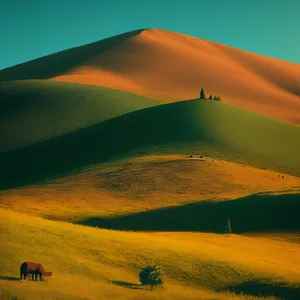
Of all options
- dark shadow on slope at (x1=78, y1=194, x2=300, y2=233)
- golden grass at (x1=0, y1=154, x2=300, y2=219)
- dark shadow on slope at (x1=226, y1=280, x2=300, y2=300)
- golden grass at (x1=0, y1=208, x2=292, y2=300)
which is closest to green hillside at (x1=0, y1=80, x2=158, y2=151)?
golden grass at (x1=0, y1=154, x2=300, y2=219)

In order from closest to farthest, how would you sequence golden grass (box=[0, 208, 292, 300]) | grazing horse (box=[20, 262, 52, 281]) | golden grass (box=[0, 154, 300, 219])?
1. golden grass (box=[0, 208, 292, 300])
2. grazing horse (box=[20, 262, 52, 281])
3. golden grass (box=[0, 154, 300, 219])

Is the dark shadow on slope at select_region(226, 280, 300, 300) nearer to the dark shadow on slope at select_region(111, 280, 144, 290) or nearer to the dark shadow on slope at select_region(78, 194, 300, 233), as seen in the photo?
the dark shadow on slope at select_region(111, 280, 144, 290)

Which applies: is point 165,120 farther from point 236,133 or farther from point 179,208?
point 179,208

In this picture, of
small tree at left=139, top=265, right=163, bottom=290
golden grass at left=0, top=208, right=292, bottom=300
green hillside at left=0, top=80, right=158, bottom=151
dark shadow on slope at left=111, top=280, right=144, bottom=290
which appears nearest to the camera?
golden grass at left=0, top=208, right=292, bottom=300

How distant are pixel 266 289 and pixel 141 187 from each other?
5934cm

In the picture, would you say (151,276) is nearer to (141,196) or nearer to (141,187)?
(141,196)

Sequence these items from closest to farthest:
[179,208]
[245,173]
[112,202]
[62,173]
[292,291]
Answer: [292,291] → [179,208] → [112,202] → [245,173] → [62,173]

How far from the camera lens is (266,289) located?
117 ft

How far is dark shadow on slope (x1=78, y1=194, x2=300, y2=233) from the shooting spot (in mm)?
66062

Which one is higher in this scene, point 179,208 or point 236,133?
point 236,133

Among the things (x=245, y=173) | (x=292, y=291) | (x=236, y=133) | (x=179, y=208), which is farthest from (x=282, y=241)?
(x=236, y=133)

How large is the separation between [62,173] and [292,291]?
81.9m

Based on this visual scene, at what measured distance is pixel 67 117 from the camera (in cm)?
15500

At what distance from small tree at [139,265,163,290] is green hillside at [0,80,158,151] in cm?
10597
